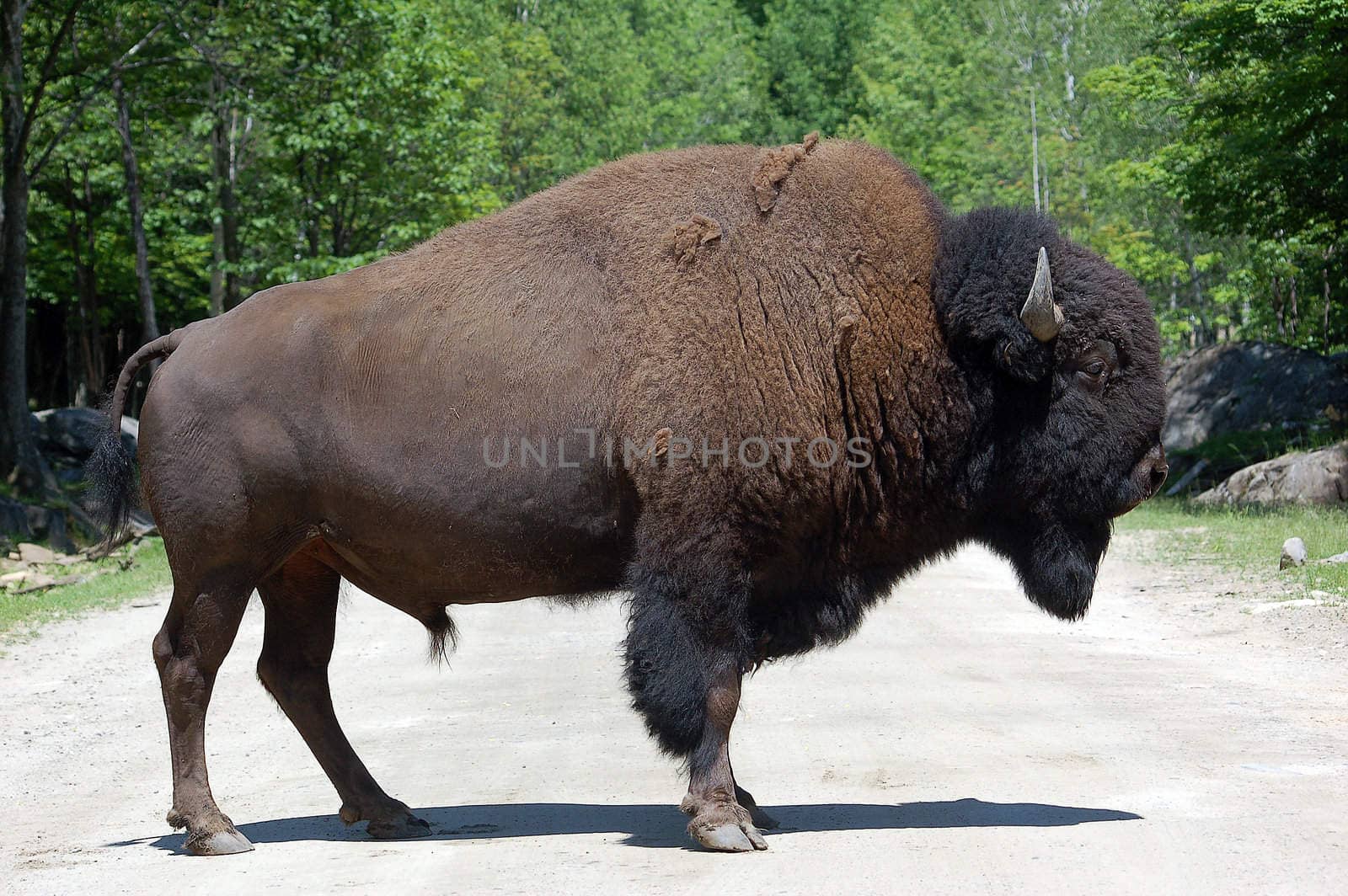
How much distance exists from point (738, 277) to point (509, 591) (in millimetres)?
1649

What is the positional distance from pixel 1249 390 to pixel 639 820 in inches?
863

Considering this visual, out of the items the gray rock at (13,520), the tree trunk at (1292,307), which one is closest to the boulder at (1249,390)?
the tree trunk at (1292,307)

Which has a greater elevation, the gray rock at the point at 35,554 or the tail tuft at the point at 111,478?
the tail tuft at the point at 111,478

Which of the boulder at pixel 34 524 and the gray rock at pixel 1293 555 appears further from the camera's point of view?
the boulder at pixel 34 524

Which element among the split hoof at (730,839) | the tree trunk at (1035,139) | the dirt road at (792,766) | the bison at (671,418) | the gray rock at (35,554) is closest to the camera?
the dirt road at (792,766)

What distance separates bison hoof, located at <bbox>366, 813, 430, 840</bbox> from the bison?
1 cm

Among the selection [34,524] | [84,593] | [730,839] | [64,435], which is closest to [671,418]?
[730,839]

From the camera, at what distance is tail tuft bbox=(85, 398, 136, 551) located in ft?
21.0

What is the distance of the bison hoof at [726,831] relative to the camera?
5.21m

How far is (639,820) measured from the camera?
19.5 ft

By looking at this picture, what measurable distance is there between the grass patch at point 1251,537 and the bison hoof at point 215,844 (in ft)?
29.8

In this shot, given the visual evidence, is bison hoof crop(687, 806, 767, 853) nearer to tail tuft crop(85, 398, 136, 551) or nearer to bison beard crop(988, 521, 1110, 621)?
bison beard crop(988, 521, 1110, 621)

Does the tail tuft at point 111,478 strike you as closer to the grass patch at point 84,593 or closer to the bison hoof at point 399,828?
the bison hoof at point 399,828

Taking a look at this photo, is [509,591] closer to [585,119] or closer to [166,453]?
[166,453]
